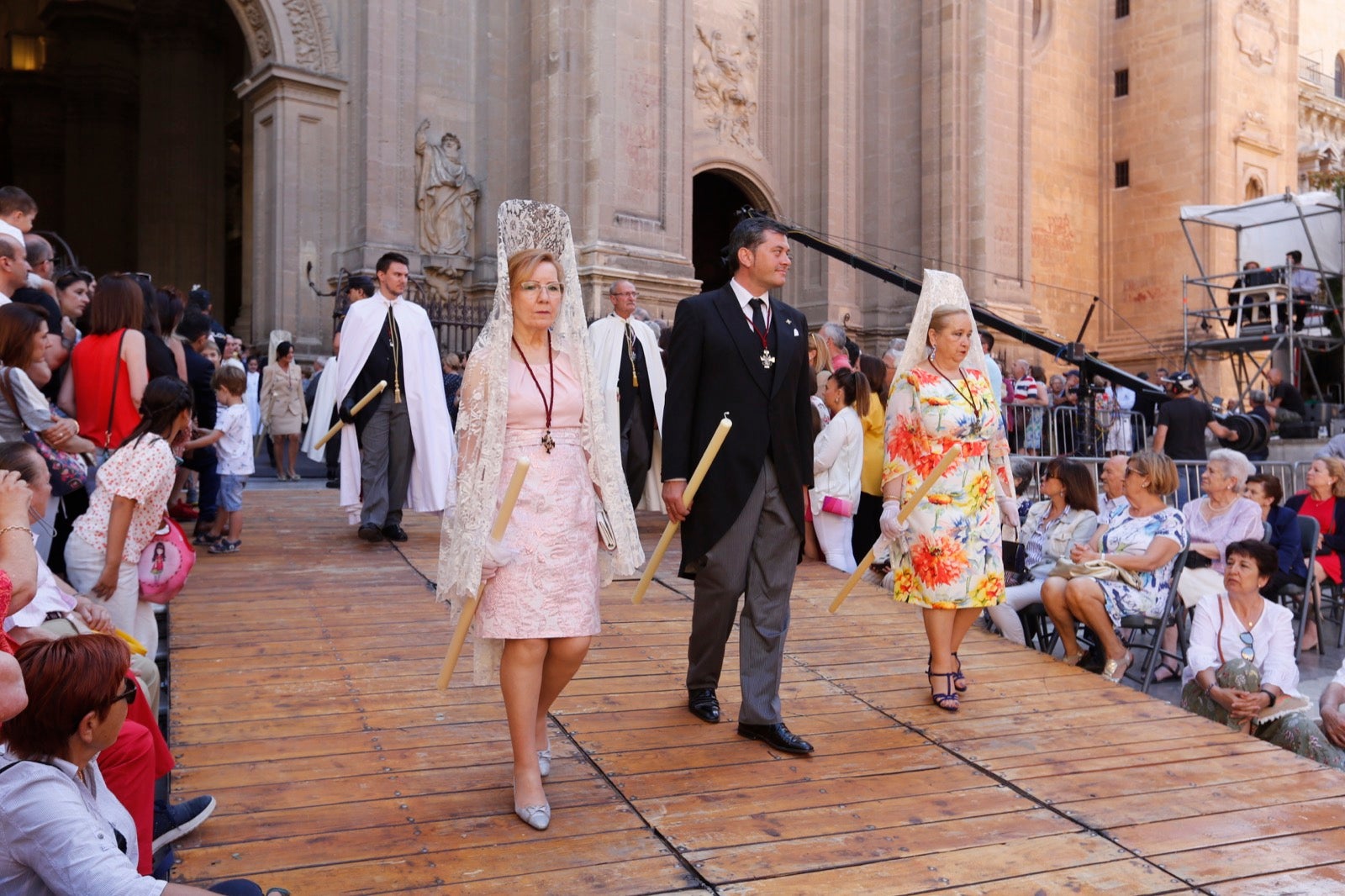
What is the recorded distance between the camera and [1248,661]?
5.95 m

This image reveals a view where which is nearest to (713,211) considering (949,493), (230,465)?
(230,465)

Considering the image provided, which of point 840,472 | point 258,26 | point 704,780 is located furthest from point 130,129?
point 704,780

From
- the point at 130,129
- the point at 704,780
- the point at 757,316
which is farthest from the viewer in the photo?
the point at 130,129

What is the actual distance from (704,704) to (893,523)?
122 cm

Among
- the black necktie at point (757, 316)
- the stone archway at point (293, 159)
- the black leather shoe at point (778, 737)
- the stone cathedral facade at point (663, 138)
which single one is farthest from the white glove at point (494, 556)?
the stone archway at point (293, 159)

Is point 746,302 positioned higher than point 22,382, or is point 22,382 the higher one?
point 746,302

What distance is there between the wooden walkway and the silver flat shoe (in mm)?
50

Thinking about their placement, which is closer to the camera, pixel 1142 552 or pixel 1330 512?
pixel 1142 552

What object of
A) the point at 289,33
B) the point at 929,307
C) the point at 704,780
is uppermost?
the point at 289,33

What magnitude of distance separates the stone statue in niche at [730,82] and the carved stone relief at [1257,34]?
43.0 feet

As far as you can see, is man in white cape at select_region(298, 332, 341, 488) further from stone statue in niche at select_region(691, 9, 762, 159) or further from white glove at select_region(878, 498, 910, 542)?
stone statue in niche at select_region(691, 9, 762, 159)

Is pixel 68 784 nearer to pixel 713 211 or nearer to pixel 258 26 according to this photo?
pixel 258 26

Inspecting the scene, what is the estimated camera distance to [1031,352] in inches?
831

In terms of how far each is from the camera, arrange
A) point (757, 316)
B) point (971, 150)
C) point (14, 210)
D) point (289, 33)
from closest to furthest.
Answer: point (757, 316) < point (14, 210) < point (289, 33) < point (971, 150)
